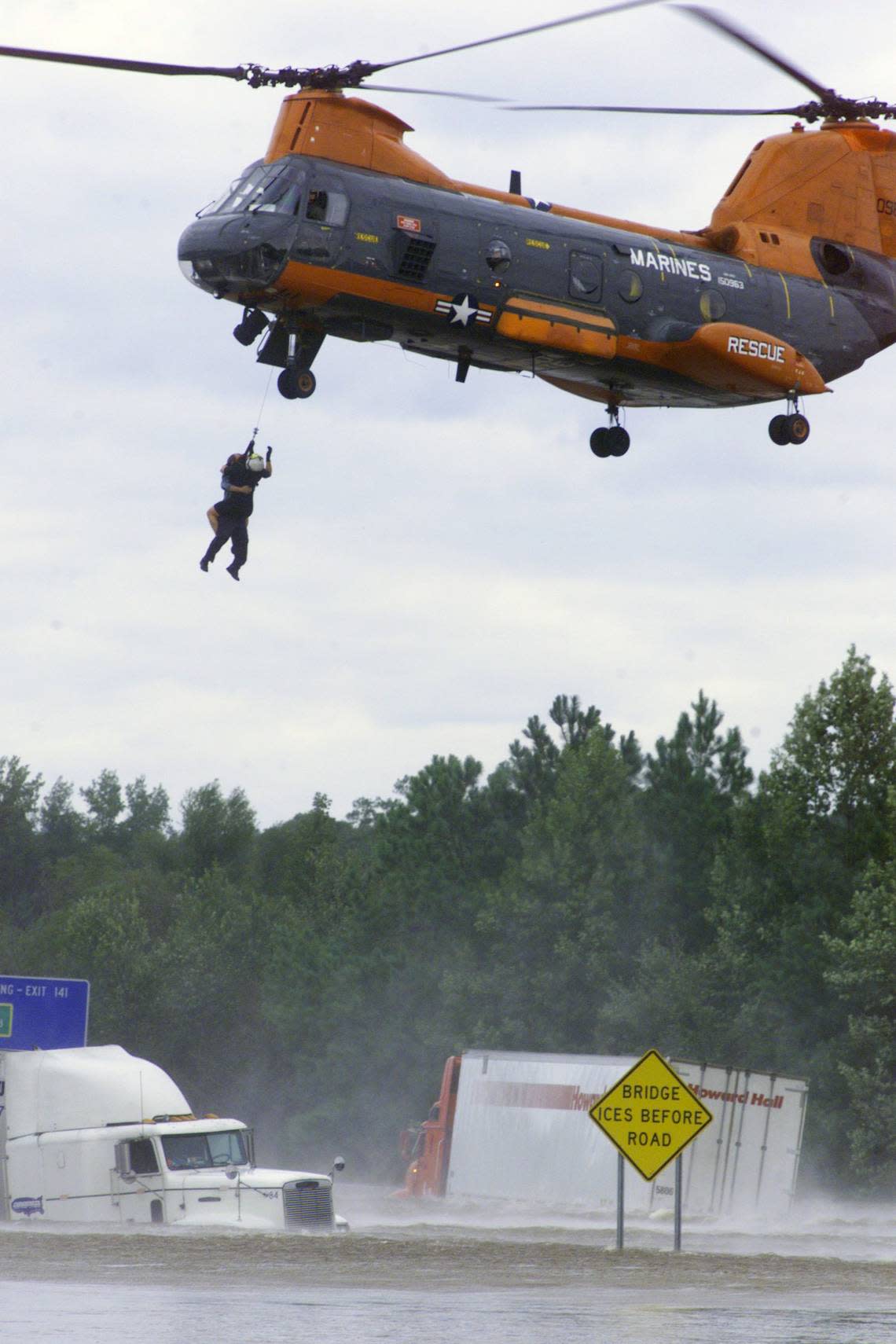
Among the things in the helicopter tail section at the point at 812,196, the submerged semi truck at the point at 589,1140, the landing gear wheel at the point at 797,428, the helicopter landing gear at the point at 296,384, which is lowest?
the submerged semi truck at the point at 589,1140

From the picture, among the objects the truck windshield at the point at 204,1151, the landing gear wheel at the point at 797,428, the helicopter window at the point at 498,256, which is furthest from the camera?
the truck windshield at the point at 204,1151

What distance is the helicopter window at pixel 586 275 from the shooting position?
2516 cm

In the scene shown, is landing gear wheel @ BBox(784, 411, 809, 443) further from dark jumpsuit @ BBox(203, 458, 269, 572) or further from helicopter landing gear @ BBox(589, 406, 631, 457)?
dark jumpsuit @ BBox(203, 458, 269, 572)

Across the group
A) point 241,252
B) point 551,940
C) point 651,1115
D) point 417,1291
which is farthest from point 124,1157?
point 551,940

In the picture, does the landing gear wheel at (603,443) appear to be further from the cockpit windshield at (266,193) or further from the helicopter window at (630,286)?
the cockpit windshield at (266,193)

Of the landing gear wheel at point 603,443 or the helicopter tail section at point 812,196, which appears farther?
the helicopter tail section at point 812,196

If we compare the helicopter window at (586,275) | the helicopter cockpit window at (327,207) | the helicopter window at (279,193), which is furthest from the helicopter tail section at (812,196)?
the helicopter window at (279,193)

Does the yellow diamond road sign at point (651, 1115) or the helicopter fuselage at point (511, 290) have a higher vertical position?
the helicopter fuselage at point (511, 290)

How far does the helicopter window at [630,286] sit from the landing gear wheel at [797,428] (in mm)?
2823

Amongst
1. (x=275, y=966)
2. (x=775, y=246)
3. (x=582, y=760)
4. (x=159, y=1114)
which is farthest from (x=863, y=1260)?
(x=275, y=966)

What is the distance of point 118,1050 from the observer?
105ft

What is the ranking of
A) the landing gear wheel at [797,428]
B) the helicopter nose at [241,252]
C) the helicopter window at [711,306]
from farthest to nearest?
the landing gear wheel at [797,428]
the helicopter window at [711,306]
the helicopter nose at [241,252]

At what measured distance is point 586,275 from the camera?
82.9 feet

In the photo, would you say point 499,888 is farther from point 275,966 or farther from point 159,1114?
point 159,1114
